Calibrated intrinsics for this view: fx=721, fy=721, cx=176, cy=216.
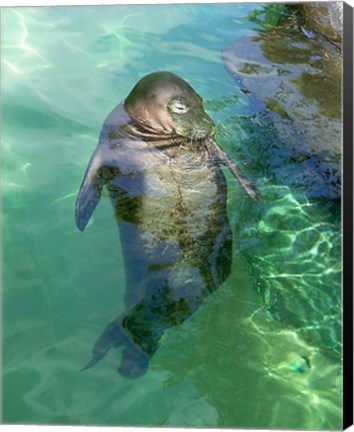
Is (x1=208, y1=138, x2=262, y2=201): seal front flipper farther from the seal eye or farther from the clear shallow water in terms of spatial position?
the seal eye

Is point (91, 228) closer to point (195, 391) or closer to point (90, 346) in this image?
point (90, 346)

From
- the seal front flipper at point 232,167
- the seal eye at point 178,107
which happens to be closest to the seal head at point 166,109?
the seal eye at point 178,107

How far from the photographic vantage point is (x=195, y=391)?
18.5ft

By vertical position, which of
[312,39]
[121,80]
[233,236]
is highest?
[312,39]

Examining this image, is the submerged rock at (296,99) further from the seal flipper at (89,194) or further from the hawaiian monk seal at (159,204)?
the seal flipper at (89,194)

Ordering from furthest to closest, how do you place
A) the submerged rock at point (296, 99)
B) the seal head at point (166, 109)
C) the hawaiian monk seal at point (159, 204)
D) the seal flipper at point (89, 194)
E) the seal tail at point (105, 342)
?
the seal head at point (166, 109) → the seal flipper at point (89, 194) → the submerged rock at point (296, 99) → the hawaiian monk seal at point (159, 204) → the seal tail at point (105, 342)

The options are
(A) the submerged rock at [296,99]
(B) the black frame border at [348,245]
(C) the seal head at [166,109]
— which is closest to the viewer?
(B) the black frame border at [348,245]

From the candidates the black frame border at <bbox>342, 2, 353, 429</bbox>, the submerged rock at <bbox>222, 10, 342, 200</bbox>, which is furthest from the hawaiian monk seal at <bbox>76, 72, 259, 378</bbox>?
the black frame border at <bbox>342, 2, 353, 429</bbox>

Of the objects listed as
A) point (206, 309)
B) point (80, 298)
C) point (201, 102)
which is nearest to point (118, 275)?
point (80, 298)

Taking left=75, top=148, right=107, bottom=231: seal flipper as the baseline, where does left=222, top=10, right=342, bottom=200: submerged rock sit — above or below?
above

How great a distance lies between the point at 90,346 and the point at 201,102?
2.33 meters

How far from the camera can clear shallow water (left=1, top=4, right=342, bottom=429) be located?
563 centimetres

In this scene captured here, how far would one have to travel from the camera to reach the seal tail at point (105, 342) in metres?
5.74

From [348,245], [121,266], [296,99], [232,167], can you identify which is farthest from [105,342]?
[296,99]
